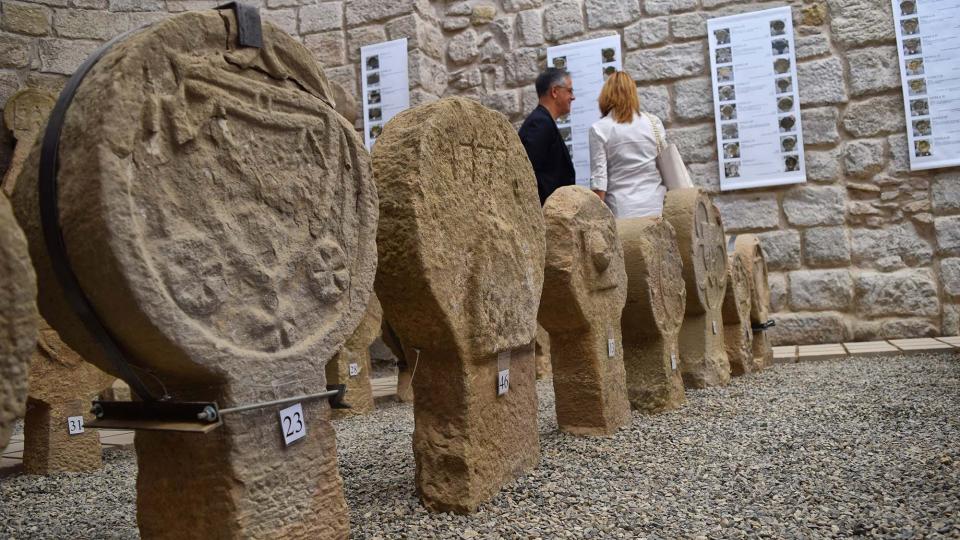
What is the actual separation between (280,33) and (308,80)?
0.52ft

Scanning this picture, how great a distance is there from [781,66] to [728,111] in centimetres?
58

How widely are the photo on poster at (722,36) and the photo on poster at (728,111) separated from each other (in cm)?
56

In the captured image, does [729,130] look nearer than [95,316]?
No

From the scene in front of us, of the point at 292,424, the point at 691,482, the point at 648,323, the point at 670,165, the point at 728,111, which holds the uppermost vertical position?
the point at 728,111

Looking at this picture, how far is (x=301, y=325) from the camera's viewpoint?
2.13 m

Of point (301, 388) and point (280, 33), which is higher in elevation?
point (280, 33)

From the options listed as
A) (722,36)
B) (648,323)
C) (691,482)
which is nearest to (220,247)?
(691,482)

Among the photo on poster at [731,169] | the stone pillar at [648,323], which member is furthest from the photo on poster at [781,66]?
the stone pillar at [648,323]

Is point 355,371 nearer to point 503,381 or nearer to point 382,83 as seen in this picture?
point 503,381

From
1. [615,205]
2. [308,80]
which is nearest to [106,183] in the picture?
[308,80]

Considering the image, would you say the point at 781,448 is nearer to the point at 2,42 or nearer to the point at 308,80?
the point at 308,80

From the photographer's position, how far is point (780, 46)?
23.5 feet

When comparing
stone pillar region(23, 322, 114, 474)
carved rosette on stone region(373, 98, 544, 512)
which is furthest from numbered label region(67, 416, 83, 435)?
carved rosette on stone region(373, 98, 544, 512)

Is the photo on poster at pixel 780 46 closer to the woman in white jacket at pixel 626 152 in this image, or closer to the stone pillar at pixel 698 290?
the woman in white jacket at pixel 626 152
